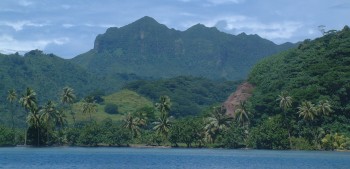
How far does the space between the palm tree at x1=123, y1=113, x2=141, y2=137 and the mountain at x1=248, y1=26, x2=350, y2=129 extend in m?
36.7

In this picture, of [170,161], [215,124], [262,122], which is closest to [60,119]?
[215,124]

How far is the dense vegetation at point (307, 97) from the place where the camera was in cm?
13662

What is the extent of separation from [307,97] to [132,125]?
49966 millimetres

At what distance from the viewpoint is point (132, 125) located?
160875 mm

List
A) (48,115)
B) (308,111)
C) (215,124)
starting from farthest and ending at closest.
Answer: (215,124) < (48,115) < (308,111)

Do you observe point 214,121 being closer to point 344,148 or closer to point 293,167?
point 344,148

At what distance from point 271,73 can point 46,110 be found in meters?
81.2

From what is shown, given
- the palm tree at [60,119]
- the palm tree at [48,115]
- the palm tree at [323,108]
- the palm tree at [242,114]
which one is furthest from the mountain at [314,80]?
the palm tree at [48,115]

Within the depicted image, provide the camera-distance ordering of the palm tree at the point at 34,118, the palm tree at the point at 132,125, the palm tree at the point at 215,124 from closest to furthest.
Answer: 1. the palm tree at the point at 34,118
2. the palm tree at the point at 215,124
3. the palm tree at the point at 132,125

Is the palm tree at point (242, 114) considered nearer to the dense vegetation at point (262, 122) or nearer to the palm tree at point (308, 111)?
the dense vegetation at point (262, 122)

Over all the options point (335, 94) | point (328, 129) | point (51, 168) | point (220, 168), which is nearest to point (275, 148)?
point (328, 129)

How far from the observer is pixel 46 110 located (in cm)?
14600

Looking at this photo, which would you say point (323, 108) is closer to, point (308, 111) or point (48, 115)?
point (308, 111)

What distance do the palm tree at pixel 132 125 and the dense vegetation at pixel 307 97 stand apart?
35.5m
